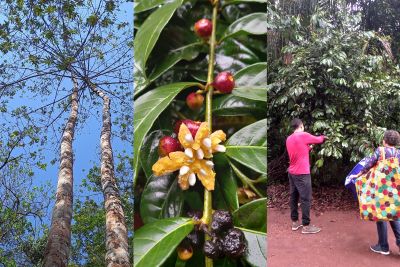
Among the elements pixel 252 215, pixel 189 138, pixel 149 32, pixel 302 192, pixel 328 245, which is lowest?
pixel 328 245

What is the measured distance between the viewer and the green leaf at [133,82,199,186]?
125 cm

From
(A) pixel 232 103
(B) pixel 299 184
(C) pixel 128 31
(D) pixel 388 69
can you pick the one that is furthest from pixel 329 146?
(A) pixel 232 103

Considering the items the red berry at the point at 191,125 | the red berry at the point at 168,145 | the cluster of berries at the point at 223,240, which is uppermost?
the red berry at the point at 191,125

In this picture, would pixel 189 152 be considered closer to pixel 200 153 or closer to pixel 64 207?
pixel 200 153

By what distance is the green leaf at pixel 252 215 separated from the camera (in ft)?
4.18

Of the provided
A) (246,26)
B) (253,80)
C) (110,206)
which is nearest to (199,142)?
(253,80)

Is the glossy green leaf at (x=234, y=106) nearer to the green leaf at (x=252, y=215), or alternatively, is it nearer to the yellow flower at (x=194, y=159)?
the yellow flower at (x=194, y=159)

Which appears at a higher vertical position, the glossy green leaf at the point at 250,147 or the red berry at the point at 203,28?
the red berry at the point at 203,28

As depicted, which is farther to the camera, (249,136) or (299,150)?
(299,150)

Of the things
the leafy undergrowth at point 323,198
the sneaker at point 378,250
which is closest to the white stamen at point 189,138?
the sneaker at point 378,250

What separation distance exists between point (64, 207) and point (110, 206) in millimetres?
390

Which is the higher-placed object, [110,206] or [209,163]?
[209,163]

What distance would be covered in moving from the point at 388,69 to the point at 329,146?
0.83 meters

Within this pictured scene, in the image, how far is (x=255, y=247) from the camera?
1280 millimetres
